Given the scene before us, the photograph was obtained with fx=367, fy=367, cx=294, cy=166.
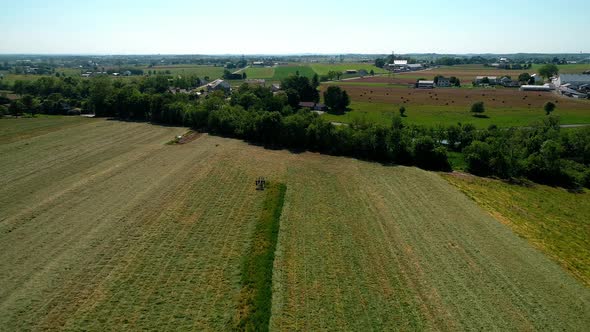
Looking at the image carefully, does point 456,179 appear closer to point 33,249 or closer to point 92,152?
point 33,249

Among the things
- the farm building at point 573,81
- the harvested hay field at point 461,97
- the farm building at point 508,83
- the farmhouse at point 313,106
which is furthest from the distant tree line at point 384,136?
the farm building at point 508,83

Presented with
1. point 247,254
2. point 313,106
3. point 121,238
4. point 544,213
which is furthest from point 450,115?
point 121,238

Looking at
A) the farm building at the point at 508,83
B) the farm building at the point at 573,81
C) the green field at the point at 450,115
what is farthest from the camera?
the farm building at the point at 508,83

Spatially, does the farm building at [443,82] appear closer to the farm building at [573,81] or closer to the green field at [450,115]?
the farm building at [573,81]

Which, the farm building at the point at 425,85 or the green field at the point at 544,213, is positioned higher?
the farm building at the point at 425,85

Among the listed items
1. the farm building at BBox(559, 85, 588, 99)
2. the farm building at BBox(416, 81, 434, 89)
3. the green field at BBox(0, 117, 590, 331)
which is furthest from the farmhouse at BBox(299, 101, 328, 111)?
the farm building at BBox(559, 85, 588, 99)

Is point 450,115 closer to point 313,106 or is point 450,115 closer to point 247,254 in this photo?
point 313,106
